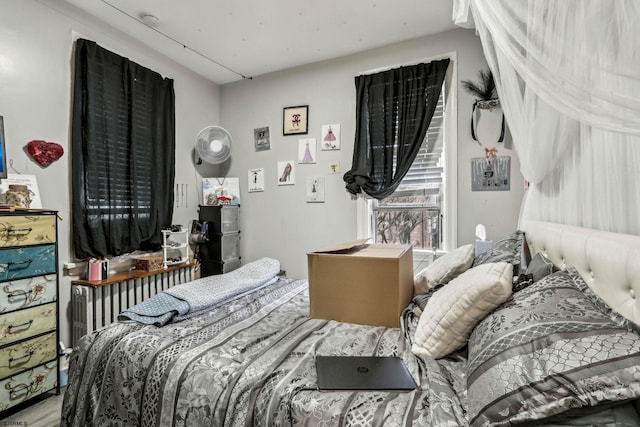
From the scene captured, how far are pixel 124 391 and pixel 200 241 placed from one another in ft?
6.87

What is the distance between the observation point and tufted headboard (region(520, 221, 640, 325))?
2.78 feet

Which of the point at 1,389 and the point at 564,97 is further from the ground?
the point at 564,97

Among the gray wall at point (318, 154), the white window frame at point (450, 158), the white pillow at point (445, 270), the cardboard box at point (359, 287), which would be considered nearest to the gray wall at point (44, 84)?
the gray wall at point (318, 154)

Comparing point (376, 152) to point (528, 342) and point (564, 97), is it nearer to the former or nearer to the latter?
point (564, 97)

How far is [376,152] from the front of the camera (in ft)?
9.64

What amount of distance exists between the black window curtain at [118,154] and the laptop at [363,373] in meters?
2.33

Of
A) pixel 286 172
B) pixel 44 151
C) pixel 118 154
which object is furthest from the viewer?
pixel 286 172

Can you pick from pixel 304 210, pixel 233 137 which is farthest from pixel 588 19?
pixel 233 137

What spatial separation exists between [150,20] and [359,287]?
2.71m

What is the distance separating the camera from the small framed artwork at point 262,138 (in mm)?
3543

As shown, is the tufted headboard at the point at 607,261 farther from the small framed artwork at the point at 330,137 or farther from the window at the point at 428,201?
the small framed artwork at the point at 330,137

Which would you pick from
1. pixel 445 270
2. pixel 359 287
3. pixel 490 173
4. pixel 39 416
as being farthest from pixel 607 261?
pixel 39 416

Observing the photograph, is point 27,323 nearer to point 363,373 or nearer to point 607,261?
point 363,373

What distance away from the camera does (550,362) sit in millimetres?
712
